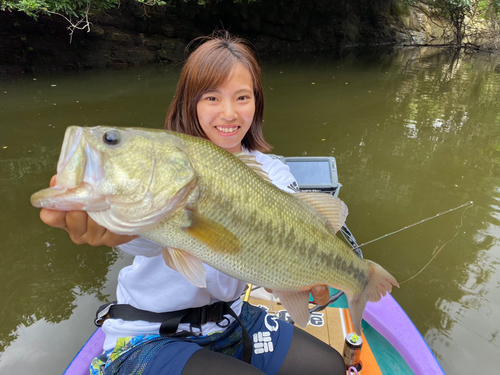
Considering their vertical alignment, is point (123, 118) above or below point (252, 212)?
below

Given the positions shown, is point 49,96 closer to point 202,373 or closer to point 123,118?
point 123,118

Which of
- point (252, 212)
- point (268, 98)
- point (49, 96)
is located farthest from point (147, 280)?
point (49, 96)

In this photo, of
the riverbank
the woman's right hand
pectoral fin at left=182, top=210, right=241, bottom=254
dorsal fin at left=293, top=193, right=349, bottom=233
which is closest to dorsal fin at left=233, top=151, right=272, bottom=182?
dorsal fin at left=293, top=193, right=349, bottom=233

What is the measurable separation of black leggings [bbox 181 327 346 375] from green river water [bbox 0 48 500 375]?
1488 mm

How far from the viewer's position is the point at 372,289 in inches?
70.6

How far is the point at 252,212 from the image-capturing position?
1.34m

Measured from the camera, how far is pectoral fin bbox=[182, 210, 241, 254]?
1.23 meters

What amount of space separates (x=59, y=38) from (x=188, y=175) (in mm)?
16327

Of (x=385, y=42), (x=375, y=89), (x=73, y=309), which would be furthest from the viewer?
(x=385, y=42)

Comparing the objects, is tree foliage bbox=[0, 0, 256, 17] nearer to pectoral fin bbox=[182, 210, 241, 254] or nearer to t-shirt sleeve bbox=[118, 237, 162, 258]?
t-shirt sleeve bbox=[118, 237, 162, 258]

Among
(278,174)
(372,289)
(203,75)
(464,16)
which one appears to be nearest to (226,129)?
(203,75)

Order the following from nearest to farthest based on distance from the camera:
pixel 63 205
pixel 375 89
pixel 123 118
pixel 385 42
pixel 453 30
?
pixel 63 205 < pixel 123 118 < pixel 375 89 < pixel 453 30 < pixel 385 42

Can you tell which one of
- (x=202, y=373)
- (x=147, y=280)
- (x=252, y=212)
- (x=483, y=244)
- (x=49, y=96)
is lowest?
(x=49, y=96)

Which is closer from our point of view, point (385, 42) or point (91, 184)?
point (91, 184)
